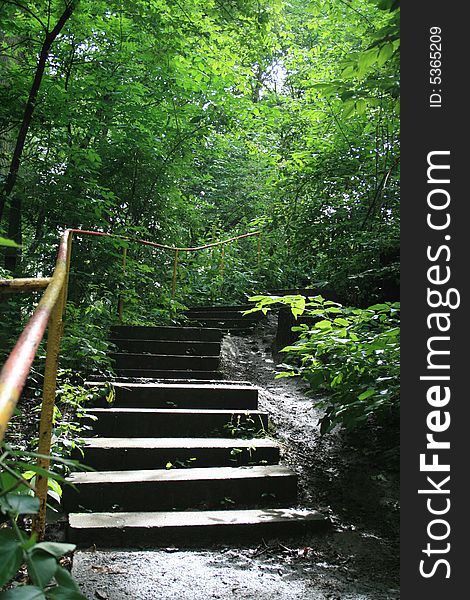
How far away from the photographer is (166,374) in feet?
16.6

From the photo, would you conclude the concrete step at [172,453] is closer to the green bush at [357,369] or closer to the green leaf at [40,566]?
the green bush at [357,369]

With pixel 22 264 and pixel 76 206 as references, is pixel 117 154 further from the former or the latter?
pixel 22 264

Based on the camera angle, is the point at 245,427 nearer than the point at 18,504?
No

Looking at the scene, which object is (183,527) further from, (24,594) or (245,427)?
(24,594)

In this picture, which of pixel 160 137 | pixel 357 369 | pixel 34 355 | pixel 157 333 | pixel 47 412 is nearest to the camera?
pixel 34 355

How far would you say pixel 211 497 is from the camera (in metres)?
3.20

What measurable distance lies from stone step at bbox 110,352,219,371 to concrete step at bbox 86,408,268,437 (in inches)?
48.6

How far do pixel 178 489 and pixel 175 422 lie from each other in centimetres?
81

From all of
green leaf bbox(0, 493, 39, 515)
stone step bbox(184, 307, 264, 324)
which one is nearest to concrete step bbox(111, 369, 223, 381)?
stone step bbox(184, 307, 264, 324)

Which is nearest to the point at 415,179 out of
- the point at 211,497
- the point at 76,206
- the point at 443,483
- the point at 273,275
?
the point at 443,483

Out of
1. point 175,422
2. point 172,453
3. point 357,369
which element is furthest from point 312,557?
point 175,422

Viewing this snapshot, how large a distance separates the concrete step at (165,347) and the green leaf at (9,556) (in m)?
4.78

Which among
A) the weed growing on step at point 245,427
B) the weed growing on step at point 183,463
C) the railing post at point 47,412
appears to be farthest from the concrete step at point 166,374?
the railing post at point 47,412

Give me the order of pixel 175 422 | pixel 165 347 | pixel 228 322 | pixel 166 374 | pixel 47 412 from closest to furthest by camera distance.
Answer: pixel 47 412, pixel 175 422, pixel 166 374, pixel 165 347, pixel 228 322
